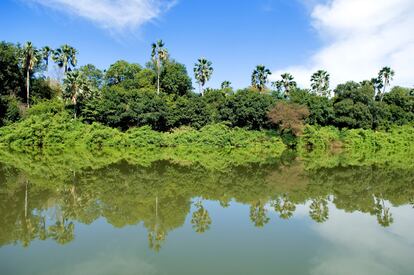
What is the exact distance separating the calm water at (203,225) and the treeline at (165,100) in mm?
25212

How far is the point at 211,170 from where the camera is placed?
63.9 ft

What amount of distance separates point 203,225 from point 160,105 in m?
33.1

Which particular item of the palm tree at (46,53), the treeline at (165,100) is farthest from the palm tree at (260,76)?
the palm tree at (46,53)

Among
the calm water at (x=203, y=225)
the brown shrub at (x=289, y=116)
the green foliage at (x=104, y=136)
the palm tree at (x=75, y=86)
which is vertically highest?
the palm tree at (x=75, y=86)

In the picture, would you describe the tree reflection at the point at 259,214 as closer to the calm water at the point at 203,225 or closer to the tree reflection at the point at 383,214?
the calm water at the point at 203,225

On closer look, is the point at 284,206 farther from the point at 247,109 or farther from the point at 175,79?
the point at 175,79

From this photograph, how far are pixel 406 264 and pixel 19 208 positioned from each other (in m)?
9.62

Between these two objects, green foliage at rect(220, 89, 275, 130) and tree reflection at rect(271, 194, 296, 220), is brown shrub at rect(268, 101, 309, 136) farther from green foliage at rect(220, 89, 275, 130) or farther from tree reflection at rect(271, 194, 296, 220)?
tree reflection at rect(271, 194, 296, 220)

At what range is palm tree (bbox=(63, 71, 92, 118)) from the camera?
38938 millimetres

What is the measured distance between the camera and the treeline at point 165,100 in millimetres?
40594

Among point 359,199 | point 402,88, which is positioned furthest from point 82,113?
point 402,88

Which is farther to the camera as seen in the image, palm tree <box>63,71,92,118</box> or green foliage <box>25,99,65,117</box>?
green foliage <box>25,99,65,117</box>

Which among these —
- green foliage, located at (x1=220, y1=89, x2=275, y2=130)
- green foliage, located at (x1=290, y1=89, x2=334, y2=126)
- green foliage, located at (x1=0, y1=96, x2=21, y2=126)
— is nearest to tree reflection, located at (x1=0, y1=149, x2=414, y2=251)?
green foliage, located at (x1=0, y1=96, x2=21, y2=126)

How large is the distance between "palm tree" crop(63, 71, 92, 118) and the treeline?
0.10 metres
